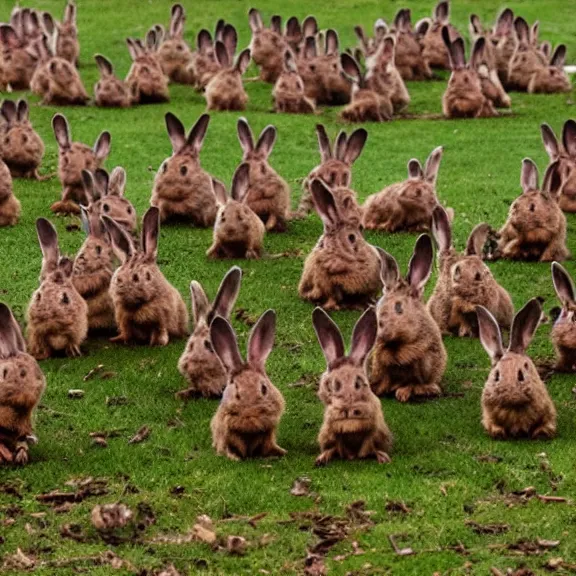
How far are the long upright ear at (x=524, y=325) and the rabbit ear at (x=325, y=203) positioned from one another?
10.1 feet

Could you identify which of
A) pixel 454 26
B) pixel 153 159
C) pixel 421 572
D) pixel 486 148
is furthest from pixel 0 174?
pixel 454 26

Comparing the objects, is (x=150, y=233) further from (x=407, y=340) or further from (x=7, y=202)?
(x=7, y=202)

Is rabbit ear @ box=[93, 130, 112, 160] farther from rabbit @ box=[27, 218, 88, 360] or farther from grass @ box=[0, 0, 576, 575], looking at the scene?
rabbit @ box=[27, 218, 88, 360]

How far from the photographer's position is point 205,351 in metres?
11.1

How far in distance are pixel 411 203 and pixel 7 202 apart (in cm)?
417

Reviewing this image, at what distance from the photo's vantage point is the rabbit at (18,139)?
18.3 metres

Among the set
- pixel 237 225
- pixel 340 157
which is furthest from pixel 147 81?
pixel 237 225

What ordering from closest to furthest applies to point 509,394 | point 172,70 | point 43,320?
point 509,394 → point 43,320 → point 172,70

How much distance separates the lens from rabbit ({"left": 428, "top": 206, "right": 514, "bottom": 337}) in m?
12.7

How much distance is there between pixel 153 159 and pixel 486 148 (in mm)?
4256

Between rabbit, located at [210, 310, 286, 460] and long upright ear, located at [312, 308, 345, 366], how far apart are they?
11.5 inches

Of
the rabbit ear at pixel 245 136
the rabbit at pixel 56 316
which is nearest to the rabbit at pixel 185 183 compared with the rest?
the rabbit ear at pixel 245 136

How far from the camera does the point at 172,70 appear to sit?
2603cm

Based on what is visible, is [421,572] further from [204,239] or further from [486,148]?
[486,148]
